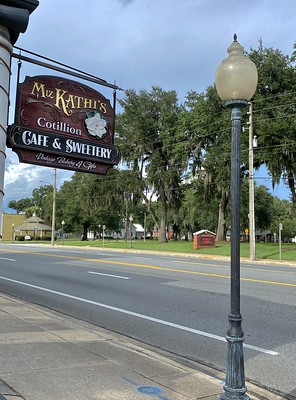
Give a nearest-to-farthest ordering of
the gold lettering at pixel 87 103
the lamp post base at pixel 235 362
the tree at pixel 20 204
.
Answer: the lamp post base at pixel 235 362 < the gold lettering at pixel 87 103 < the tree at pixel 20 204

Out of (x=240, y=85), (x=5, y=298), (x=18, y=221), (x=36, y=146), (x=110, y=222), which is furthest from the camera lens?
(x=18, y=221)

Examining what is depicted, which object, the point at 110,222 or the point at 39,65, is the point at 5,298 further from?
the point at 110,222

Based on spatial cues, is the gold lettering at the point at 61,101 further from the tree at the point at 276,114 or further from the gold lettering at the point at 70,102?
the tree at the point at 276,114

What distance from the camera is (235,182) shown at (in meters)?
3.81

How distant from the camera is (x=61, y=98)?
634cm

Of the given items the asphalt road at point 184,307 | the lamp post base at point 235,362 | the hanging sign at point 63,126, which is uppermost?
the hanging sign at point 63,126

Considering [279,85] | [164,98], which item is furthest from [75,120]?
[164,98]

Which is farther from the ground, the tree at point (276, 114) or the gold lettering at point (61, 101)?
the tree at point (276, 114)

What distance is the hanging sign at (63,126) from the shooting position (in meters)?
5.96

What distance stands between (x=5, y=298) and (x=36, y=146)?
5519 millimetres

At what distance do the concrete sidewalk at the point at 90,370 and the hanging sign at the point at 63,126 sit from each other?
2649 mm

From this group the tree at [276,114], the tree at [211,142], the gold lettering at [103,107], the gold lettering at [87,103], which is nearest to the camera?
the gold lettering at [87,103]

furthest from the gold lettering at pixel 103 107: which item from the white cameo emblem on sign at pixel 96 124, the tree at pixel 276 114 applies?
the tree at pixel 276 114

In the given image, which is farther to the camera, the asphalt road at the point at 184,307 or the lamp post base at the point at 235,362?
the asphalt road at the point at 184,307
